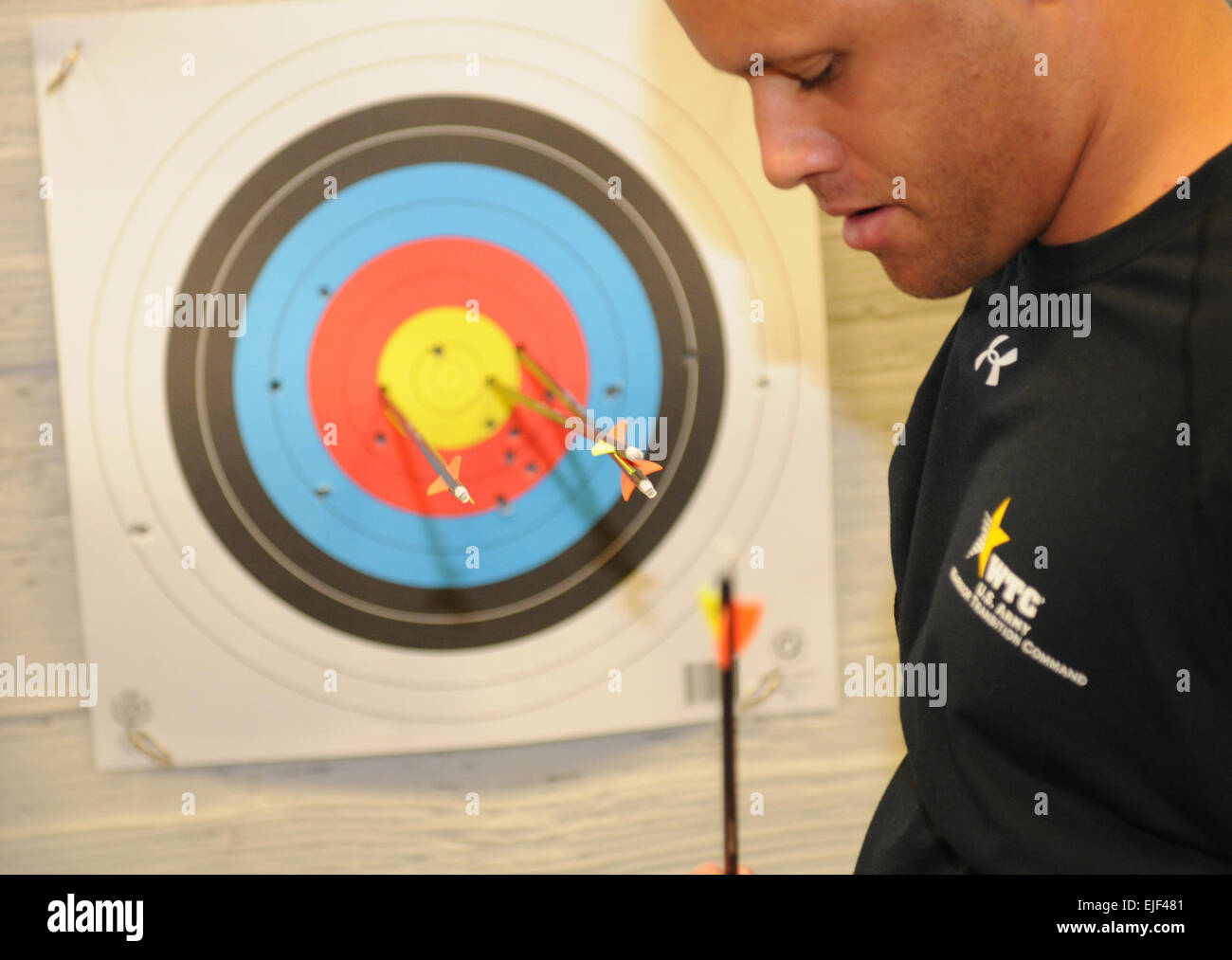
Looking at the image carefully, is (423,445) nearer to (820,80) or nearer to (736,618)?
(736,618)

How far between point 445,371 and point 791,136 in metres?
0.64

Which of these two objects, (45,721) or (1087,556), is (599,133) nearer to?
(1087,556)

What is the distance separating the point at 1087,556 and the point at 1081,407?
93 mm

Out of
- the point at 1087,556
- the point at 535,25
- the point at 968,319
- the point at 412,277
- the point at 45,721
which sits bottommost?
the point at 45,721

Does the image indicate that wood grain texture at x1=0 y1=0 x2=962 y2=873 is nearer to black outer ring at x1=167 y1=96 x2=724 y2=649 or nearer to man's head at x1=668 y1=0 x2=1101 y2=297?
black outer ring at x1=167 y1=96 x2=724 y2=649

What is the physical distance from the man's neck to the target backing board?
607 millimetres

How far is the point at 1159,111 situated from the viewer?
648 mm

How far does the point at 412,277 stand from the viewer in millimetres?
1269

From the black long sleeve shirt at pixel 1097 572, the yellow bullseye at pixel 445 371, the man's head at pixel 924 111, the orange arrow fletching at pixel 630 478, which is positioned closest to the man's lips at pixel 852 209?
the man's head at pixel 924 111

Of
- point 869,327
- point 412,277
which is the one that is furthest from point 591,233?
point 869,327

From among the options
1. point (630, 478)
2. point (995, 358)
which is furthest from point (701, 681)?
point (995, 358)

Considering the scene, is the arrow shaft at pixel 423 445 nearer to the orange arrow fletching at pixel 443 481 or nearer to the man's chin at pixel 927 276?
the orange arrow fletching at pixel 443 481

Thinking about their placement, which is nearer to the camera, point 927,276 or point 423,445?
point 927,276

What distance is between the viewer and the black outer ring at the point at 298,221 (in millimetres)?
1243
